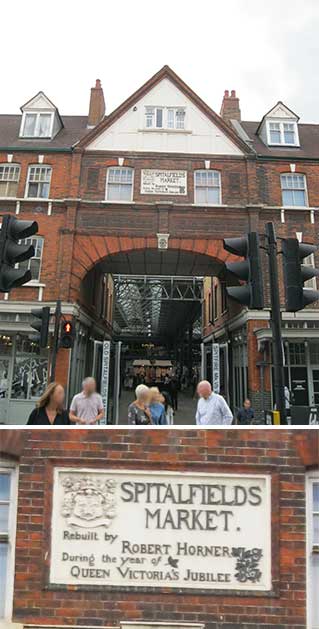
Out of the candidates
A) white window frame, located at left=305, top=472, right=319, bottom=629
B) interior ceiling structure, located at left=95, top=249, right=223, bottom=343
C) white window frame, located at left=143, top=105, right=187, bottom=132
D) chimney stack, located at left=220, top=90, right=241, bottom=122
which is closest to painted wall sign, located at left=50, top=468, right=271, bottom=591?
white window frame, located at left=305, top=472, right=319, bottom=629

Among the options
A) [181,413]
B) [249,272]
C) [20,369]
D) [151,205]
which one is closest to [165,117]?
[151,205]

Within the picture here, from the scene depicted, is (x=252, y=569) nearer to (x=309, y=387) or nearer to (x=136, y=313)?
(x=309, y=387)

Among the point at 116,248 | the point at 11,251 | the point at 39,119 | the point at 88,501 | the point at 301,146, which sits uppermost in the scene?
the point at 39,119

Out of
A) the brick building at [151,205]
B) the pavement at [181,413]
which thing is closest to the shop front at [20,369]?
the brick building at [151,205]

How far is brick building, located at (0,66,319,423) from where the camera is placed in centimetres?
1245

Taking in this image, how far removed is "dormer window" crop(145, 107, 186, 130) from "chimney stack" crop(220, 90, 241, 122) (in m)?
3.14

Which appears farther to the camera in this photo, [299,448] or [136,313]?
[136,313]

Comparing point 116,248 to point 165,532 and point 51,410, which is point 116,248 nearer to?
point 51,410

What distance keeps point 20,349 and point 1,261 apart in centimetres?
915

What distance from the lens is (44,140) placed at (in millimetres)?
14109

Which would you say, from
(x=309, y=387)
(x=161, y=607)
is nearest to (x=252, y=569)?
(x=161, y=607)

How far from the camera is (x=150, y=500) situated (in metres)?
2.94

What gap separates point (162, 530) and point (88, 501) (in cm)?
52

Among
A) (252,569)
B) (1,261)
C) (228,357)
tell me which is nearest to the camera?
(252,569)
